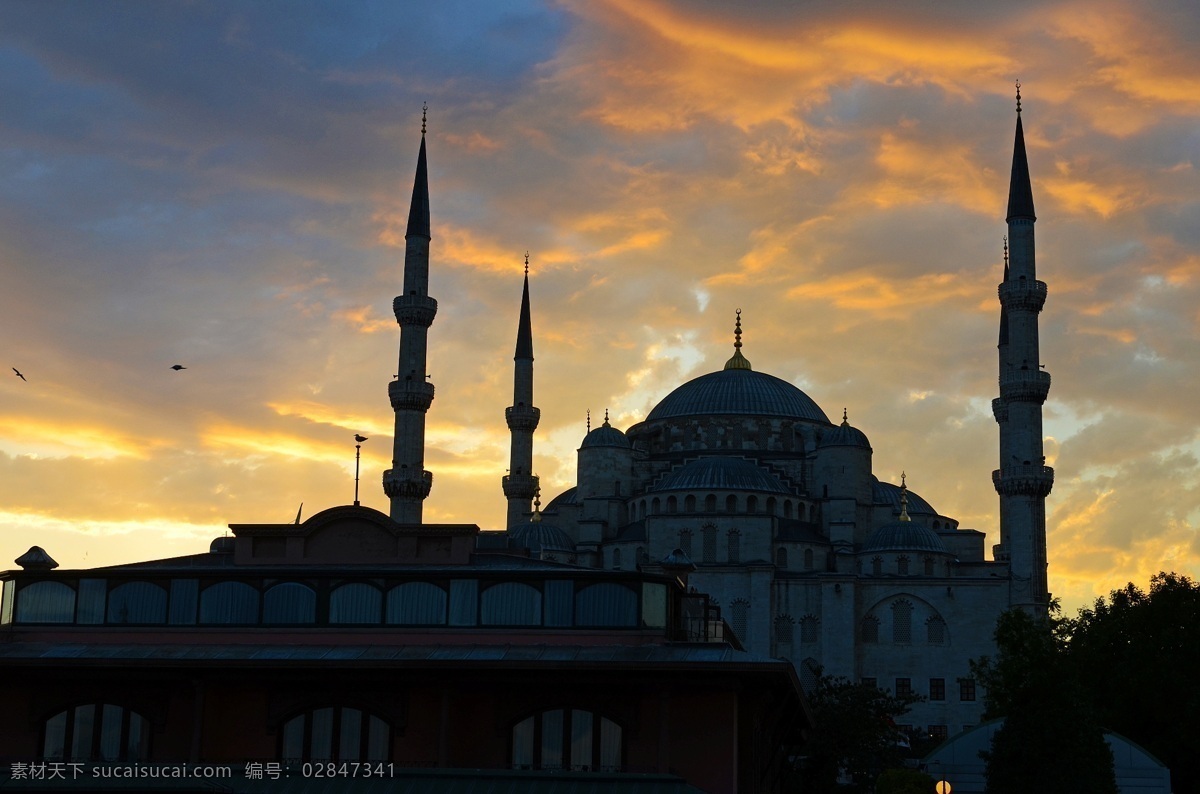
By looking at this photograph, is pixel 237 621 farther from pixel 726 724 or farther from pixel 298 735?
pixel 726 724

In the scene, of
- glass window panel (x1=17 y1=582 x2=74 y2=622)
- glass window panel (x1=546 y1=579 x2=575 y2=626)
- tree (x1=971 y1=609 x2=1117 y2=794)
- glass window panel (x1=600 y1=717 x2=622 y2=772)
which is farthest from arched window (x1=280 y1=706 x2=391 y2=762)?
tree (x1=971 y1=609 x2=1117 y2=794)

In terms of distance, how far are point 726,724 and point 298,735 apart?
7.68 metres

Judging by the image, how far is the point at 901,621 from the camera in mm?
75000

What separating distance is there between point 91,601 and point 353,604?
522cm

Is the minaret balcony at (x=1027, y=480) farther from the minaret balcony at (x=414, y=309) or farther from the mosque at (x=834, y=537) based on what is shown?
the minaret balcony at (x=414, y=309)

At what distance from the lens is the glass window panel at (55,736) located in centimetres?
A: 2933

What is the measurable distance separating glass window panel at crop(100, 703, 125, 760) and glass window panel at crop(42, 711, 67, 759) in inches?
27.3

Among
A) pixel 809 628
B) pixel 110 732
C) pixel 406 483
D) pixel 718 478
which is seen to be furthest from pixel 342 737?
pixel 718 478

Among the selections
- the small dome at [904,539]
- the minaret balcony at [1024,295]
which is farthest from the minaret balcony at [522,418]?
the minaret balcony at [1024,295]

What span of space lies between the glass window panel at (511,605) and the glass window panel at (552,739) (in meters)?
2.02

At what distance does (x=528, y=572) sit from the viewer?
30.4m

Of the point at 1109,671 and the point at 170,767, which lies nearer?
the point at 170,767

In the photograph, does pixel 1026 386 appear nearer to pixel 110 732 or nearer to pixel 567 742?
pixel 567 742

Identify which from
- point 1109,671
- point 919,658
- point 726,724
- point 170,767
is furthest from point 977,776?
point 170,767
